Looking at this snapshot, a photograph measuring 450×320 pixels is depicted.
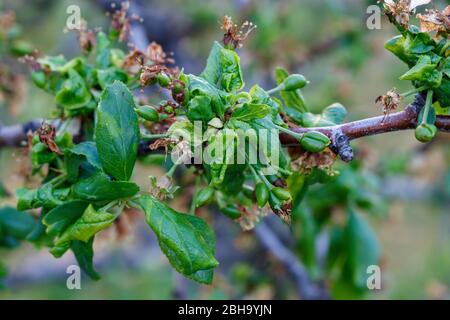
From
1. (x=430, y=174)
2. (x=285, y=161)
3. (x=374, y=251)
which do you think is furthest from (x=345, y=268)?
(x=285, y=161)

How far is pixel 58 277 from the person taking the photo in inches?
80.9

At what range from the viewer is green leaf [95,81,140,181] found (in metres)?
0.67

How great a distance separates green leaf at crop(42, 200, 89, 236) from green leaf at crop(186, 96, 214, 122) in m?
0.18

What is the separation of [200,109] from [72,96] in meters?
0.26

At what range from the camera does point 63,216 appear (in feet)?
2.33

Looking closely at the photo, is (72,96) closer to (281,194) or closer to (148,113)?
(148,113)

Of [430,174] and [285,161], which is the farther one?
[430,174]

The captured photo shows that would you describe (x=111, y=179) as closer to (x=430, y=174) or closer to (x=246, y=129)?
(x=246, y=129)

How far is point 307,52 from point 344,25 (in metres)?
0.14

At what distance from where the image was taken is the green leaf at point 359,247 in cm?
125

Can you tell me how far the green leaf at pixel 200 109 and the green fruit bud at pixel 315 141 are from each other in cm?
12

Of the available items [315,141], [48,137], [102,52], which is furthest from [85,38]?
[315,141]

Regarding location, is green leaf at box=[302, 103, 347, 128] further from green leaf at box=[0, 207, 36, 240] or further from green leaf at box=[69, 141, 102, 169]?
green leaf at box=[0, 207, 36, 240]

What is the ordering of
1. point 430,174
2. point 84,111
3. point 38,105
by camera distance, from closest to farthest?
point 84,111 → point 430,174 → point 38,105
